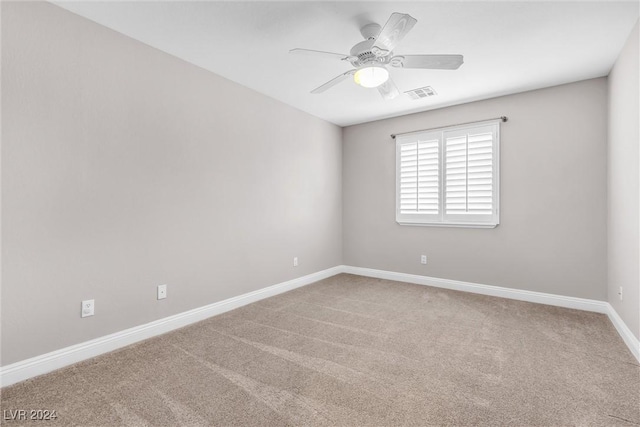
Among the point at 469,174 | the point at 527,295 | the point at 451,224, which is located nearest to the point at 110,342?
the point at 451,224

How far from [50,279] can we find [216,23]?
2173 mm

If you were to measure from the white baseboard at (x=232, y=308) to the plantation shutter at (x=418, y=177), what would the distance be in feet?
3.12

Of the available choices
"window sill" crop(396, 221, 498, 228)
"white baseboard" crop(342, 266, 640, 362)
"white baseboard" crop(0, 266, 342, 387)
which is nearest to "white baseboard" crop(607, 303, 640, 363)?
"white baseboard" crop(342, 266, 640, 362)

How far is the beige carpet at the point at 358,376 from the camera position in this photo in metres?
1.62

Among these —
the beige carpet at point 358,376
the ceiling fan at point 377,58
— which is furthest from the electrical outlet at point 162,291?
the ceiling fan at point 377,58

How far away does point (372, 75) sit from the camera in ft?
7.58

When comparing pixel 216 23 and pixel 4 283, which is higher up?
pixel 216 23

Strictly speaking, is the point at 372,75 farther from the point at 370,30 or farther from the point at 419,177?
the point at 419,177

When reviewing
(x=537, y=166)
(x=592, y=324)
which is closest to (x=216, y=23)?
(x=537, y=166)

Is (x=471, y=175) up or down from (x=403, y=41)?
down

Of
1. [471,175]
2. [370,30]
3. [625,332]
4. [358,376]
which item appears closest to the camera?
[358,376]

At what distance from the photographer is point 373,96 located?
3762 millimetres

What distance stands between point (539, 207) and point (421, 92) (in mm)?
1936

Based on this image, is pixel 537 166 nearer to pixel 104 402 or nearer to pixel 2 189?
pixel 104 402
